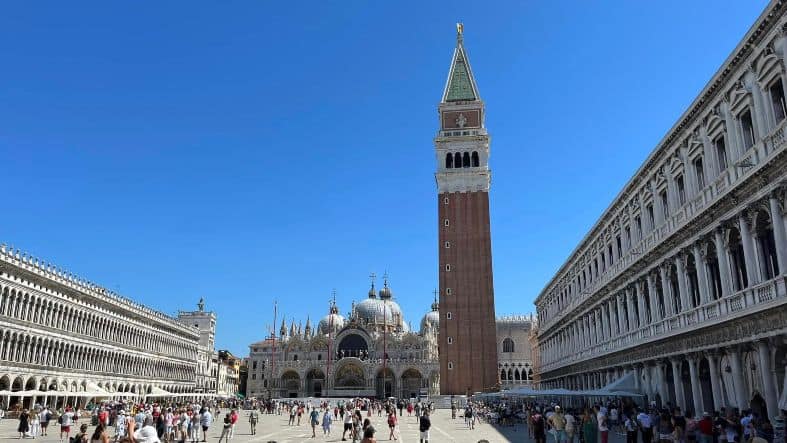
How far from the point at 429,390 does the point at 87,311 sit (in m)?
50.5

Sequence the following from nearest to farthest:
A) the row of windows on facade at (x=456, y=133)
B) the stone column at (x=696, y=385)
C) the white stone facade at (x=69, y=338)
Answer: the stone column at (x=696, y=385) < the white stone facade at (x=69, y=338) < the row of windows on facade at (x=456, y=133)

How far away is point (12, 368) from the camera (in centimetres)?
4391

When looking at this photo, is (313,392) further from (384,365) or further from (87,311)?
(87,311)

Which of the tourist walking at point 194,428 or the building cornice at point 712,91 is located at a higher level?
the building cornice at point 712,91

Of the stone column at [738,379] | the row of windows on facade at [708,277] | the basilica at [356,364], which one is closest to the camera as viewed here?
the row of windows on facade at [708,277]

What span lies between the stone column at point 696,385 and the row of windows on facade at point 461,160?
51.5m

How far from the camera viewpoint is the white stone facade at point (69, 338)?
44.4 meters

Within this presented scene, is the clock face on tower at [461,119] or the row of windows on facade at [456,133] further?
the clock face on tower at [461,119]

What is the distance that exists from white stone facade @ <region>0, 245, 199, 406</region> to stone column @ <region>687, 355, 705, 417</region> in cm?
3976

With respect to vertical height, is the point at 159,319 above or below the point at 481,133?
below

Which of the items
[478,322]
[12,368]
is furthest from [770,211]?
[478,322]

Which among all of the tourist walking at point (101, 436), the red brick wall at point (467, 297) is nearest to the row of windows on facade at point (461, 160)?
the red brick wall at point (467, 297)

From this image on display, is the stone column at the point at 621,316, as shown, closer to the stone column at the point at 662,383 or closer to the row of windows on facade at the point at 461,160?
the stone column at the point at 662,383

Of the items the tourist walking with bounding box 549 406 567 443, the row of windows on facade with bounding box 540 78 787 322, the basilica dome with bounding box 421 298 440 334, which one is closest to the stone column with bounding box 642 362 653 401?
the row of windows on facade with bounding box 540 78 787 322
